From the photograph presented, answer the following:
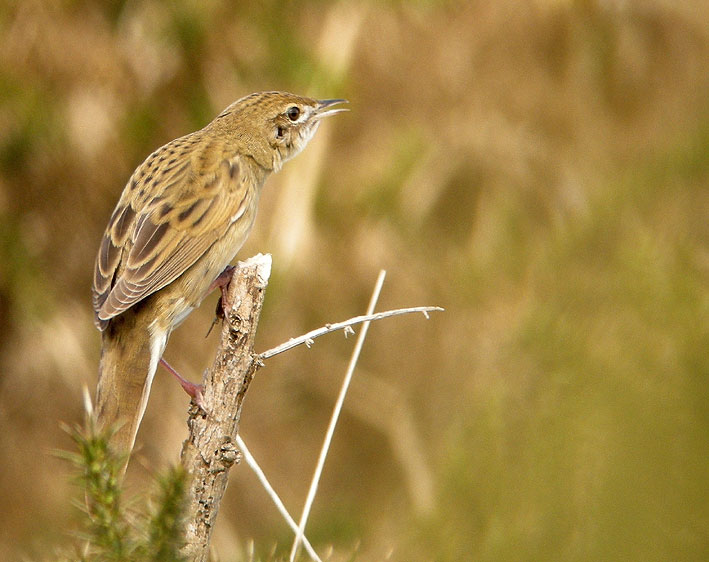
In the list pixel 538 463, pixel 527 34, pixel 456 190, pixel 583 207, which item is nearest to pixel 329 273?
pixel 456 190

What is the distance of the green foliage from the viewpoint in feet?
3.39

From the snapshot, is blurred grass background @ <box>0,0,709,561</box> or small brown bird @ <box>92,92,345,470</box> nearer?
small brown bird @ <box>92,92,345,470</box>

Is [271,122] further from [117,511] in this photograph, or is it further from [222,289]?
[117,511]

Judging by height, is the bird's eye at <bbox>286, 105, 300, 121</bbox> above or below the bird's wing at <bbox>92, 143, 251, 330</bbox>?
above

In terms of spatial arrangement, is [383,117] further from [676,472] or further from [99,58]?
[676,472]

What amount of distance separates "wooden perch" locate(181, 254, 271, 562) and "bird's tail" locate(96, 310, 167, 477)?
2.61 ft

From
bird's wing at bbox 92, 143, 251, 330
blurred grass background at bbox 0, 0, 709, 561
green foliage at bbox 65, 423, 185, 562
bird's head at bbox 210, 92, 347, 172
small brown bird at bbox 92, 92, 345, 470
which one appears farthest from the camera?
blurred grass background at bbox 0, 0, 709, 561

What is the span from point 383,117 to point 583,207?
217 inches

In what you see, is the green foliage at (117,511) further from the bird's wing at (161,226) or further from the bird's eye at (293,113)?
the bird's eye at (293,113)

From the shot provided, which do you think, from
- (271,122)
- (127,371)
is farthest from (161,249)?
(271,122)

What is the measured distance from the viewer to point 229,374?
7.93 feet

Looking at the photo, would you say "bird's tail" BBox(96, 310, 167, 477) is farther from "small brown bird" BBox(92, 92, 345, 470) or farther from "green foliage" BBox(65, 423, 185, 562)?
"green foliage" BBox(65, 423, 185, 562)

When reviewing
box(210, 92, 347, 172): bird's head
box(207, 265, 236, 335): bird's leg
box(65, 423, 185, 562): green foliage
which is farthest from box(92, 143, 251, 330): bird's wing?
box(65, 423, 185, 562): green foliage

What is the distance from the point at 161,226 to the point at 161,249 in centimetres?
11
